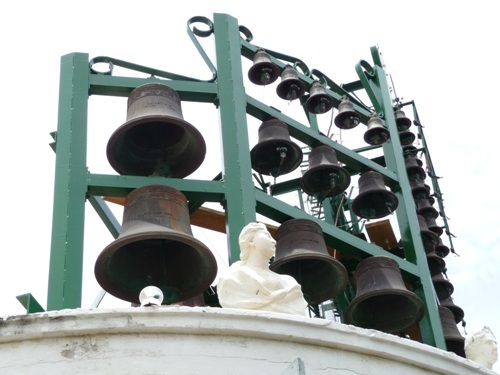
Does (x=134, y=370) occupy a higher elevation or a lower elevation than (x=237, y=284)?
lower

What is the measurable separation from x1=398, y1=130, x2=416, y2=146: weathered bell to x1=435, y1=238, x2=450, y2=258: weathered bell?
176cm

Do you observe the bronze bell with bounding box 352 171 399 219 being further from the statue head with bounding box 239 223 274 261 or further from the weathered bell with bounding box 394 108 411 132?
the statue head with bounding box 239 223 274 261

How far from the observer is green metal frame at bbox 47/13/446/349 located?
36.9 ft

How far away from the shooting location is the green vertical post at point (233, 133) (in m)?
11.7

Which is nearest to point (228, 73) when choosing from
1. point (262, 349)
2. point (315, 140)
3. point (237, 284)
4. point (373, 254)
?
point (315, 140)

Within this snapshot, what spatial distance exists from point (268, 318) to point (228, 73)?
225 inches

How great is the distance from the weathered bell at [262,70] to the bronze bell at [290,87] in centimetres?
15

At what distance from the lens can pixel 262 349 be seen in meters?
8.06

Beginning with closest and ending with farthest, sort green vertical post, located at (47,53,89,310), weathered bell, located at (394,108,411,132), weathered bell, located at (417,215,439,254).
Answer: green vertical post, located at (47,53,89,310) < weathered bell, located at (417,215,439,254) < weathered bell, located at (394,108,411,132)

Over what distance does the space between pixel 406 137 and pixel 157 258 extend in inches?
302

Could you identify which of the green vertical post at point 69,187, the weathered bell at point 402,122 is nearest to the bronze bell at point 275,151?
the green vertical post at point 69,187

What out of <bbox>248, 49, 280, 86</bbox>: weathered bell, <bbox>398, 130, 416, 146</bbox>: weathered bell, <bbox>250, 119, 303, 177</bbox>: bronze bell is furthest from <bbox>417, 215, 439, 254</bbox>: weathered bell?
<bbox>248, 49, 280, 86</bbox>: weathered bell

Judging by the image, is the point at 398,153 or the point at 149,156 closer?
the point at 149,156

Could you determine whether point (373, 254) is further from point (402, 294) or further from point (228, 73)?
point (228, 73)
